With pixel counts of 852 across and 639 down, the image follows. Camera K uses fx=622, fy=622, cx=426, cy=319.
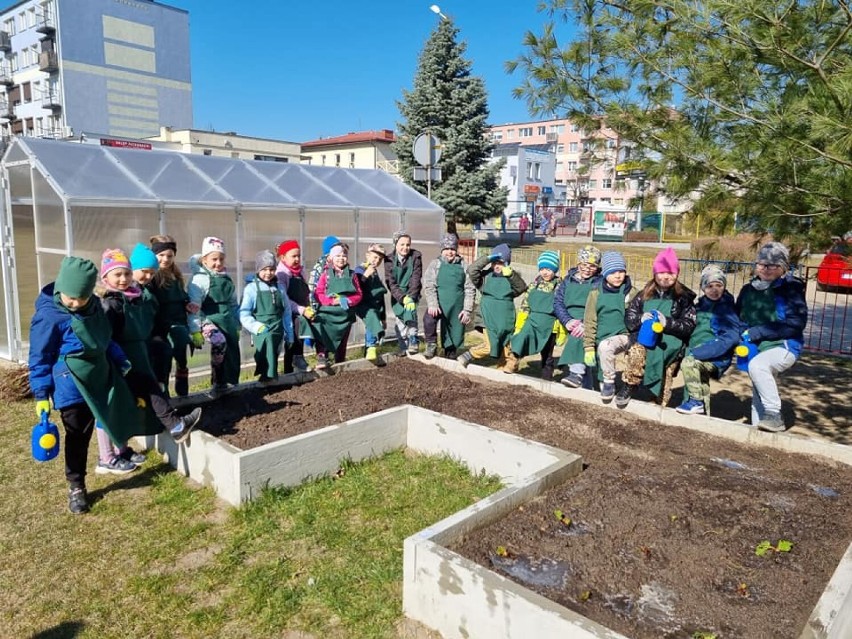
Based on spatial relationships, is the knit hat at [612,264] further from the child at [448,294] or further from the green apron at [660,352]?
the child at [448,294]

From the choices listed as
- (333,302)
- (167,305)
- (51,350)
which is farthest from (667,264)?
(51,350)

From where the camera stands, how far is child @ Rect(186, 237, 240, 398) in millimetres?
5406

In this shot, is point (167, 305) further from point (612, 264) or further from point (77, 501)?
point (612, 264)

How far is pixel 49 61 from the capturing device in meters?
40.7

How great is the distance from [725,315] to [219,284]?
4356 mm

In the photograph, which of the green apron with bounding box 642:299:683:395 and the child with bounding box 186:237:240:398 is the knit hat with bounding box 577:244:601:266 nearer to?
the green apron with bounding box 642:299:683:395

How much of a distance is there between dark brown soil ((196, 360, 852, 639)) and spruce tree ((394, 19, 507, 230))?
678 inches

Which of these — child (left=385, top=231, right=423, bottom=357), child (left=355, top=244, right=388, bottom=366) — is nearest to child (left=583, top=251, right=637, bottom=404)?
child (left=385, top=231, right=423, bottom=357)

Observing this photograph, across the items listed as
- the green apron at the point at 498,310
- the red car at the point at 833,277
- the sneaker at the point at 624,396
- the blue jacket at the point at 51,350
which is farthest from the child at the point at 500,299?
the red car at the point at 833,277

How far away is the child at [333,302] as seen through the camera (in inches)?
260

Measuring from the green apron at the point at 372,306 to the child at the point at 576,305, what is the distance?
6.67ft

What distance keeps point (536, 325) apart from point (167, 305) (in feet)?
11.5

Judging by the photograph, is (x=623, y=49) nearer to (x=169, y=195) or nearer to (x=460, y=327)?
(x=460, y=327)

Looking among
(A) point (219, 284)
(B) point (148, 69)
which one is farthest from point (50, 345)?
(B) point (148, 69)
